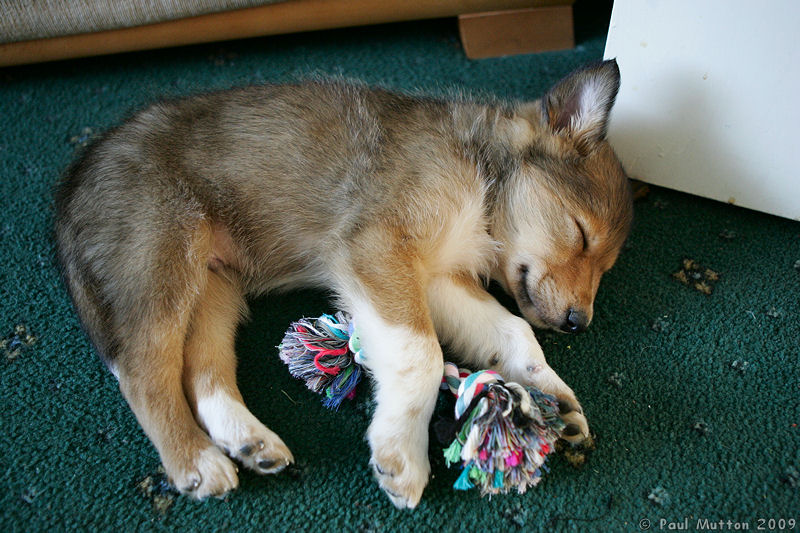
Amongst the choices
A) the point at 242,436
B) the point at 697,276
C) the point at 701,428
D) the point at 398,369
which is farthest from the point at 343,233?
the point at 697,276

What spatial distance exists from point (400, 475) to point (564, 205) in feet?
3.50

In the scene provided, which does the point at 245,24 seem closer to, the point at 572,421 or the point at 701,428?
the point at 572,421

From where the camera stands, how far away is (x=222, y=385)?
2.04 meters

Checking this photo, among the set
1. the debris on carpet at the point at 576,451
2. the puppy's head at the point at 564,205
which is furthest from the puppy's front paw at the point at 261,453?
the puppy's head at the point at 564,205

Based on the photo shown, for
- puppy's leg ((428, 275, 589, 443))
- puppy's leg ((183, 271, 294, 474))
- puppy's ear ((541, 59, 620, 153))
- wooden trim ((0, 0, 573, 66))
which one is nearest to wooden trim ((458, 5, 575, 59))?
wooden trim ((0, 0, 573, 66))

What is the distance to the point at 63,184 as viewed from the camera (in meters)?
2.33

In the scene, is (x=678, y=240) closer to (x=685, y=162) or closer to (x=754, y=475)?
(x=685, y=162)

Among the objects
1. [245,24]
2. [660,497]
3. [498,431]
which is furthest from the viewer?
[245,24]

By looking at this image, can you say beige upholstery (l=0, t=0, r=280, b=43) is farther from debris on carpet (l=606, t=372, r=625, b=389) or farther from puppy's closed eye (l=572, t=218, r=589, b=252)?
debris on carpet (l=606, t=372, r=625, b=389)

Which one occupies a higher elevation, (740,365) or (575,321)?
(575,321)

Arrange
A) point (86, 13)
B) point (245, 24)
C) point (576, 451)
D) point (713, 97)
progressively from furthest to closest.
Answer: point (245, 24)
point (86, 13)
point (713, 97)
point (576, 451)

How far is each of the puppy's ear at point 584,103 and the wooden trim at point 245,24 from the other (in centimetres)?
116

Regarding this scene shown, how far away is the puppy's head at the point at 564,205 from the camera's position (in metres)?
2.22

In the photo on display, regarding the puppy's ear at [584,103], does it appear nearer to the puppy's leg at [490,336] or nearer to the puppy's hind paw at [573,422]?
the puppy's leg at [490,336]
